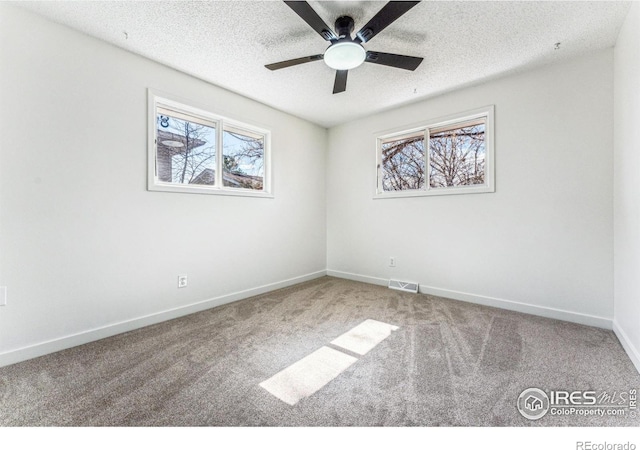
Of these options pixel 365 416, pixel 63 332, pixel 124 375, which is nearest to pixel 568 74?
pixel 365 416

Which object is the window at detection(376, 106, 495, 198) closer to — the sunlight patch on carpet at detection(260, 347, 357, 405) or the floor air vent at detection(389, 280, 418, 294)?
the floor air vent at detection(389, 280, 418, 294)

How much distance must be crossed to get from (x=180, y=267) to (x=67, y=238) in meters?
0.97

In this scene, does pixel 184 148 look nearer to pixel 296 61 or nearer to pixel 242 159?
pixel 242 159

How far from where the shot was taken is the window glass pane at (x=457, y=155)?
3312 mm

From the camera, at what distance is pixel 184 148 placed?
9.96 ft

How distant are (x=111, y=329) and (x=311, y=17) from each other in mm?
2996

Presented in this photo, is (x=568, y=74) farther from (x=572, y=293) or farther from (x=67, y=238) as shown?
(x=67, y=238)

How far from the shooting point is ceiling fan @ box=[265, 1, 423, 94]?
1694 mm

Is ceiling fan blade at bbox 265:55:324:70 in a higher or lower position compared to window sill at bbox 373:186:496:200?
higher

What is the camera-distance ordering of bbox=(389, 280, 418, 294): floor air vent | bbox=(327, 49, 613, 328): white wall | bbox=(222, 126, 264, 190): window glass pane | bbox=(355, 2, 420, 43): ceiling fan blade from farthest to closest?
bbox=(389, 280, 418, 294): floor air vent, bbox=(222, 126, 264, 190): window glass pane, bbox=(327, 49, 613, 328): white wall, bbox=(355, 2, 420, 43): ceiling fan blade

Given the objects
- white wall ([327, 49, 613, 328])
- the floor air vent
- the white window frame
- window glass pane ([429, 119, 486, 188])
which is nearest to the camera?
white wall ([327, 49, 613, 328])

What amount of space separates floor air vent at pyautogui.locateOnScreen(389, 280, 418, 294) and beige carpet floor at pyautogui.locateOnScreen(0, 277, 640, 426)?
2.67 feet

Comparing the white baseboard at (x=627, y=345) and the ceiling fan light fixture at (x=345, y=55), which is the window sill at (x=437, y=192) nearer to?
the white baseboard at (x=627, y=345)

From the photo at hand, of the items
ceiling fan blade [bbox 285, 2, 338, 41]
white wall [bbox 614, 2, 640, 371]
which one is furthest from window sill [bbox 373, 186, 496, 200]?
ceiling fan blade [bbox 285, 2, 338, 41]
